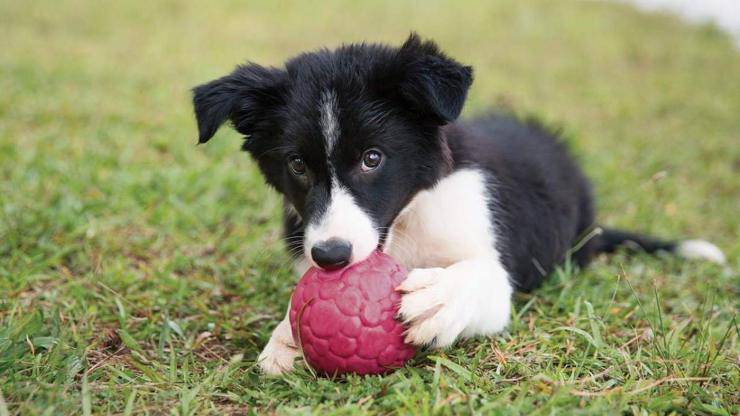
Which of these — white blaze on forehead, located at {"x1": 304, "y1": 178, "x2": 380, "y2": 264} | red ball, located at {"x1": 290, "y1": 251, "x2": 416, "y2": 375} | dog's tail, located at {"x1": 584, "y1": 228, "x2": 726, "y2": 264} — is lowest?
dog's tail, located at {"x1": 584, "y1": 228, "x2": 726, "y2": 264}

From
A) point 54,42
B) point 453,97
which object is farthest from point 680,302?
point 54,42

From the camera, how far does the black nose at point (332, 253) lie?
2619 millimetres

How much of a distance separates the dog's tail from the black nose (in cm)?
233

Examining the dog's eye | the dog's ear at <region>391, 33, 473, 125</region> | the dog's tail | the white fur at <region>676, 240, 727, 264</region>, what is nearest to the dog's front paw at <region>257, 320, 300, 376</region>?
the dog's eye

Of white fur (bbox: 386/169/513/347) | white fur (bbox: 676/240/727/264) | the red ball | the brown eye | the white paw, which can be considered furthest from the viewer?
white fur (bbox: 676/240/727/264)

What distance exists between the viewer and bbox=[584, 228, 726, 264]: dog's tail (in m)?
4.49

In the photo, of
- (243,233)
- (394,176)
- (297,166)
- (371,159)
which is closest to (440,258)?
(394,176)

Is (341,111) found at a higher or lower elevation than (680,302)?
Answer: higher

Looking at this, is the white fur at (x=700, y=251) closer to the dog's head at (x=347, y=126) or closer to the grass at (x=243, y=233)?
the grass at (x=243, y=233)

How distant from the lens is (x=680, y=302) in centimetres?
376

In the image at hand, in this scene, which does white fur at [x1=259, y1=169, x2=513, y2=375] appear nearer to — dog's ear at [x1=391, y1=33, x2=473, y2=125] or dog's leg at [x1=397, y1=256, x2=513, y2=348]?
dog's leg at [x1=397, y1=256, x2=513, y2=348]

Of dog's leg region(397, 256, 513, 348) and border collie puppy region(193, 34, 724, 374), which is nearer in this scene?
dog's leg region(397, 256, 513, 348)

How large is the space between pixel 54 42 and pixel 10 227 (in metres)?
5.57

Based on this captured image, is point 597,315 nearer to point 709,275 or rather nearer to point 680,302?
point 680,302
